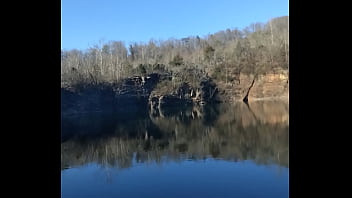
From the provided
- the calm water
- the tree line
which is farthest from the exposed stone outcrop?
the calm water

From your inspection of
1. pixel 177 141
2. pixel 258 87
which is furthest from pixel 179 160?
pixel 258 87

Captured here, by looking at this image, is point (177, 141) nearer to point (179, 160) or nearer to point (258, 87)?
point (179, 160)

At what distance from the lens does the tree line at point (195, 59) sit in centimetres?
2344

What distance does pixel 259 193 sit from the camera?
5.53m

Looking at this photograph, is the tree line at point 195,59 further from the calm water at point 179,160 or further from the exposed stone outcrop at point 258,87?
the calm water at point 179,160

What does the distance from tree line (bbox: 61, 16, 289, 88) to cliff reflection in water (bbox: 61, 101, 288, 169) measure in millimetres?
7952

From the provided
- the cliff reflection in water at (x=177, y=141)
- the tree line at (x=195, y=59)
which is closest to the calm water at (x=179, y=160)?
the cliff reflection in water at (x=177, y=141)

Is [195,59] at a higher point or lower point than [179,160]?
higher

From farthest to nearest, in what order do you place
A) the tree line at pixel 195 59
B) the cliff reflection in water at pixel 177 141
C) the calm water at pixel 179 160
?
the tree line at pixel 195 59, the cliff reflection in water at pixel 177 141, the calm water at pixel 179 160

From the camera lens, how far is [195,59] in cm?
2670

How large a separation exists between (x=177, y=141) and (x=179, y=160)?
260cm

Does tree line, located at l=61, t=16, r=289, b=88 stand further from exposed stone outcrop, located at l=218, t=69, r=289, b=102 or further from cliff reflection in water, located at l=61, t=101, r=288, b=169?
cliff reflection in water, located at l=61, t=101, r=288, b=169
